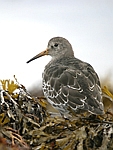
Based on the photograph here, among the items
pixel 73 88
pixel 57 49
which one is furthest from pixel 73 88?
pixel 57 49

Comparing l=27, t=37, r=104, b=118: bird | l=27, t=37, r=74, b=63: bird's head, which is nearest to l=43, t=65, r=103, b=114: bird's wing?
l=27, t=37, r=104, b=118: bird

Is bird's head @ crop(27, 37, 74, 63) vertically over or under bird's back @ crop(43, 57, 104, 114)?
over

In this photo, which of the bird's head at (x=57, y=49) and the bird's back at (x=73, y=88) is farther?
the bird's head at (x=57, y=49)

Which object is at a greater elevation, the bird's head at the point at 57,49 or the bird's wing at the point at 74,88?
the bird's head at the point at 57,49

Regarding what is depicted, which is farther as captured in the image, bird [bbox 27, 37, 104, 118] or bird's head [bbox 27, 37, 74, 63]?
bird's head [bbox 27, 37, 74, 63]

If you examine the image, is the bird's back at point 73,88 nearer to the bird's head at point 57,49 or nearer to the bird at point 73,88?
the bird at point 73,88

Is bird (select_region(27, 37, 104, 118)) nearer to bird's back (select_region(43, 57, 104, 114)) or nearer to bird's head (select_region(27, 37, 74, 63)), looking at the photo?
bird's back (select_region(43, 57, 104, 114))

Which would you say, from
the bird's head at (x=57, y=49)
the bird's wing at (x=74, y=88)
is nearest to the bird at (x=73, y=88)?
the bird's wing at (x=74, y=88)

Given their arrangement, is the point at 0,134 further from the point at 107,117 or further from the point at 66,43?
the point at 66,43
